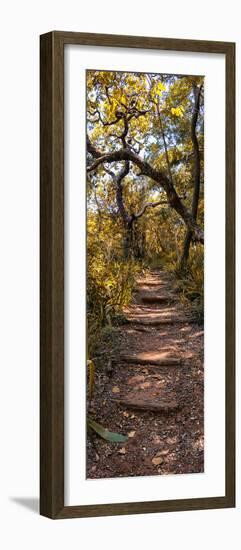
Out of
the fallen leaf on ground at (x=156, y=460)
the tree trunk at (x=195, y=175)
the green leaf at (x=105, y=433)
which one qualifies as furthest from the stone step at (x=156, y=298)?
the fallen leaf on ground at (x=156, y=460)

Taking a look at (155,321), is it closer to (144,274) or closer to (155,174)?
(144,274)

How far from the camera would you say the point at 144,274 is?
7492 mm

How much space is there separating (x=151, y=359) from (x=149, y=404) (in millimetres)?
236

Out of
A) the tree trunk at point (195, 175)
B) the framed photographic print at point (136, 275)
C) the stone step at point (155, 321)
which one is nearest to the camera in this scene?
the framed photographic print at point (136, 275)

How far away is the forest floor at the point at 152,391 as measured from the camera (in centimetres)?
741

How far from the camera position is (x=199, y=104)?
7.61 metres

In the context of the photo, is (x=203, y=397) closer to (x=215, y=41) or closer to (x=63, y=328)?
(x=63, y=328)

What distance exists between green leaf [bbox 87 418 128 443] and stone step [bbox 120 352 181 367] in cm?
37

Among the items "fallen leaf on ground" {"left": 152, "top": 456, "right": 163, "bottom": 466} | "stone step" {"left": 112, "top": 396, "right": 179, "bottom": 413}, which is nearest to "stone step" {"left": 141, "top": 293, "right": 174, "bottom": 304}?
"stone step" {"left": 112, "top": 396, "right": 179, "bottom": 413}

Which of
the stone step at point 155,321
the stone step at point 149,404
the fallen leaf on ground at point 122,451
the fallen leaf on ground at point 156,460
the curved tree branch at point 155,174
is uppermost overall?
the curved tree branch at point 155,174

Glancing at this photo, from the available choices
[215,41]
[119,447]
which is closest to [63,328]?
[119,447]

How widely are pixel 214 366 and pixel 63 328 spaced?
0.91m

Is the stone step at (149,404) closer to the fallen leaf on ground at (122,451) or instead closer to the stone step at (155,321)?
the fallen leaf on ground at (122,451)

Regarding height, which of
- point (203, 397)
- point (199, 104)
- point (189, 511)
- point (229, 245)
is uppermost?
point (199, 104)
